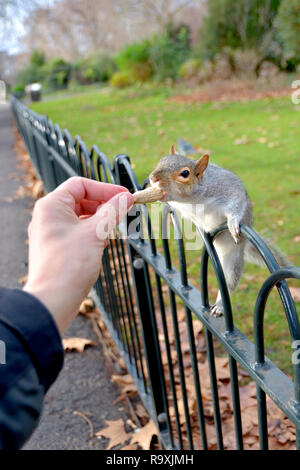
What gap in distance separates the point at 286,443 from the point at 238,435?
868 mm

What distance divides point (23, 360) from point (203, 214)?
761mm

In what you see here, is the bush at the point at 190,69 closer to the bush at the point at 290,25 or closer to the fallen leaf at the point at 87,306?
the bush at the point at 290,25

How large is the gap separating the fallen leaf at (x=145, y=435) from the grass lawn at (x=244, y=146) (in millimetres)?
741

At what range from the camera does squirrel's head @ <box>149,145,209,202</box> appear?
1.16 m

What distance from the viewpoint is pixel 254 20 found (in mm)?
14086

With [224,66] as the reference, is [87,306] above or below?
below

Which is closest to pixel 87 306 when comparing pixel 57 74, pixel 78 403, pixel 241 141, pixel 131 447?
pixel 78 403

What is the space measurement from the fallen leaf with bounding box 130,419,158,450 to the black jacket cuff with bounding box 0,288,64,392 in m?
1.64

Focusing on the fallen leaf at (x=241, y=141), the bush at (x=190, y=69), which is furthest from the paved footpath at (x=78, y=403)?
the bush at (x=190, y=69)

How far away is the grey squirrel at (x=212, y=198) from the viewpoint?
3.82 ft

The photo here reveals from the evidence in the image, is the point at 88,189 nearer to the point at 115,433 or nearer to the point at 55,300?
the point at 55,300

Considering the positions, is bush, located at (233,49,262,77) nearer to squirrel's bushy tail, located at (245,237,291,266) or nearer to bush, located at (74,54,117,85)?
squirrel's bushy tail, located at (245,237,291,266)

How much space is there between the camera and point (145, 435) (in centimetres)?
220
